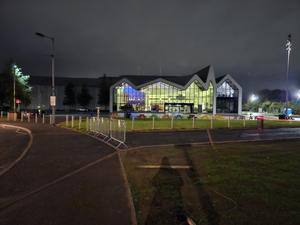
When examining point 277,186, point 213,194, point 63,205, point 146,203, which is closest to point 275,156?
point 277,186

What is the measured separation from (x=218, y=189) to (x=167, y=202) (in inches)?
56.6

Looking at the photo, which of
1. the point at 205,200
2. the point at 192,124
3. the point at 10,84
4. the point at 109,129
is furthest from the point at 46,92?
the point at 205,200

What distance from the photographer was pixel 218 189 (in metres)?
6.18

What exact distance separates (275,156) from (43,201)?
826cm

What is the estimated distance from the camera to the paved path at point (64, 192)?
186 inches

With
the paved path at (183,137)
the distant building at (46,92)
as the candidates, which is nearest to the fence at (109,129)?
the paved path at (183,137)

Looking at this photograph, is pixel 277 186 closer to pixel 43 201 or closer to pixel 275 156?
pixel 275 156

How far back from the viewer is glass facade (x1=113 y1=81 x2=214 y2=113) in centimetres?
6819

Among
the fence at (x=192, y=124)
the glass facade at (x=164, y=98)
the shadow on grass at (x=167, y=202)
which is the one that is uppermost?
the glass facade at (x=164, y=98)

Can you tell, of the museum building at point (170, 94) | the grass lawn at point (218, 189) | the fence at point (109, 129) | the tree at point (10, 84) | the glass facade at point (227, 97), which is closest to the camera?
the grass lawn at point (218, 189)

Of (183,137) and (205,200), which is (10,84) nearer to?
(183,137)

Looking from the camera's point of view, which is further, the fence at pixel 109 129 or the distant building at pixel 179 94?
the distant building at pixel 179 94

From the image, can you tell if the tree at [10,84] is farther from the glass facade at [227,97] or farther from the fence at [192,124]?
the glass facade at [227,97]

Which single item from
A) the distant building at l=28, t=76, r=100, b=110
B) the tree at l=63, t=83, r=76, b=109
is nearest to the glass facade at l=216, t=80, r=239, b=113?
the tree at l=63, t=83, r=76, b=109
